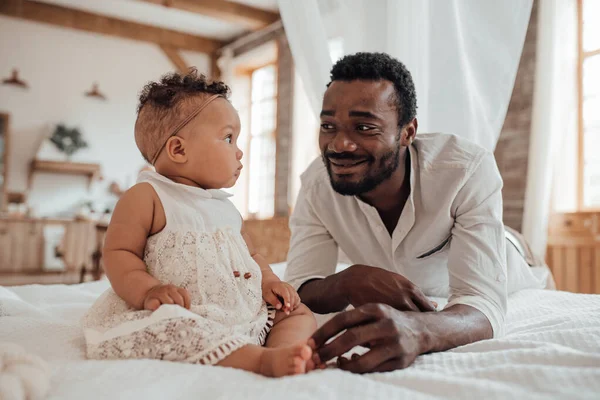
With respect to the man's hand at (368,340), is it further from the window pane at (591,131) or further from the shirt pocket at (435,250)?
the window pane at (591,131)

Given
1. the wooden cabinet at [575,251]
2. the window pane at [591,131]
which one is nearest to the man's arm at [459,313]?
the wooden cabinet at [575,251]

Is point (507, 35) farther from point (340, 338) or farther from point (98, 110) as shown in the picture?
point (98, 110)

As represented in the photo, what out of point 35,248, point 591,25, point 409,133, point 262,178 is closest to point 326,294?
point 409,133

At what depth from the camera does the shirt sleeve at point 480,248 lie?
1.11 m

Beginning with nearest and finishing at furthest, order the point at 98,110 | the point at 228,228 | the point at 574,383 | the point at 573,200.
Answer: the point at 574,383 < the point at 228,228 < the point at 573,200 < the point at 98,110

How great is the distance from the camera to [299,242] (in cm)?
150

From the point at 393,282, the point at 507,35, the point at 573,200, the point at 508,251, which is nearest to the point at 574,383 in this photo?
the point at 393,282

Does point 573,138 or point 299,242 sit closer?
point 299,242

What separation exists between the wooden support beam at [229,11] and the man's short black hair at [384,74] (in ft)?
14.1

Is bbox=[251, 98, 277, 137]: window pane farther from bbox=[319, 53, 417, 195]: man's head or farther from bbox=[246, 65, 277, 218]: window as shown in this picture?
bbox=[319, 53, 417, 195]: man's head

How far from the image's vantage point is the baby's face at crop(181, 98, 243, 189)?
983 millimetres

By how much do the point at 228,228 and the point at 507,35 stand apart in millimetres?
1283

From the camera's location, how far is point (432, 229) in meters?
1.35

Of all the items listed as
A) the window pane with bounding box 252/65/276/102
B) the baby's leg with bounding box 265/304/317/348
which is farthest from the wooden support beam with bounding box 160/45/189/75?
the baby's leg with bounding box 265/304/317/348
